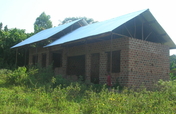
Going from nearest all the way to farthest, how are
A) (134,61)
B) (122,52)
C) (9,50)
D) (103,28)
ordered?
(134,61) → (122,52) → (103,28) → (9,50)

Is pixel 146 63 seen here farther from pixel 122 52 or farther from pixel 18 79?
pixel 18 79

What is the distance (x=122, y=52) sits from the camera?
11.2m

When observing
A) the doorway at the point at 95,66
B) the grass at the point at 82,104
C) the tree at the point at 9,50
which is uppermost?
the tree at the point at 9,50

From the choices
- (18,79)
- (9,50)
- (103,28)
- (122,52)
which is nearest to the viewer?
(18,79)

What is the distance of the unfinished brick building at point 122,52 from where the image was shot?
431 inches

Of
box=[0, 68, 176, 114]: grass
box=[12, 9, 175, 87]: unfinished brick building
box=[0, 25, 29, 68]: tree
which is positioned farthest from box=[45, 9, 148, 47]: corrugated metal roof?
box=[0, 25, 29, 68]: tree

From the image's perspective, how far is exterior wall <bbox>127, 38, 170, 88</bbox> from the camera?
10953 millimetres

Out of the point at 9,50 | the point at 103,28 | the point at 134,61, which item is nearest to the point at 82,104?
the point at 134,61

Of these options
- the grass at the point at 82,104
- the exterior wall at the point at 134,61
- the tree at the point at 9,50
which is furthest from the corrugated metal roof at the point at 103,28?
the tree at the point at 9,50

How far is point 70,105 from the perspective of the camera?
7.33m

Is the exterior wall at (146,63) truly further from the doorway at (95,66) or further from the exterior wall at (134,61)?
the doorway at (95,66)

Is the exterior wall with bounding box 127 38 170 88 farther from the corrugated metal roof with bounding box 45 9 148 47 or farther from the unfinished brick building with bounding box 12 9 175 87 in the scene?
the corrugated metal roof with bounding box 45 9 148 47

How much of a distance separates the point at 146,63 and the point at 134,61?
0.86 meters

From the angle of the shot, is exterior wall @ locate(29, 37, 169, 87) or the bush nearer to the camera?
the bush
